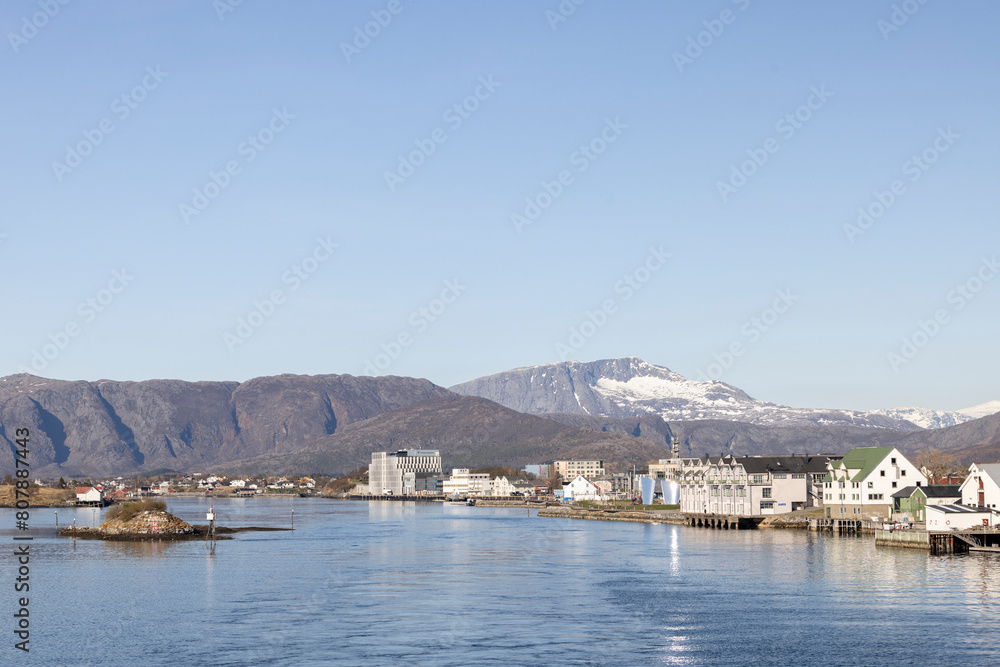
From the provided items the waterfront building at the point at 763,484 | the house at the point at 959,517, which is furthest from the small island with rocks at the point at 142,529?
the house at the point at 959,517

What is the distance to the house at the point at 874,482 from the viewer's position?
403 ft

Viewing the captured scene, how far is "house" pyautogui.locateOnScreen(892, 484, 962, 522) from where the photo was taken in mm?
104438

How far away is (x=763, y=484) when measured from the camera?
13938 cm

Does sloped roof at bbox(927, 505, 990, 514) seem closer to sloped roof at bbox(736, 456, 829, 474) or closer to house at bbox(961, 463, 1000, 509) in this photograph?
house at bbox(961, 463, 1000, 509)

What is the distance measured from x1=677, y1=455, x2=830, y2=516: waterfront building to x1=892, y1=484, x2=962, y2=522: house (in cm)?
2012

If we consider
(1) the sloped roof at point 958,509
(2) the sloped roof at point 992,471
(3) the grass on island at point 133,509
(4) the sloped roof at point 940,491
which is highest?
(2) the sloped roof at point 992,471

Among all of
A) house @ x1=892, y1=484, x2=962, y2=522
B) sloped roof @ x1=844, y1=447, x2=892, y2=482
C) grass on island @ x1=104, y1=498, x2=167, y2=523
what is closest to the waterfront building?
sloped roof @ x1=844, y1=447, x2=892, y2=482

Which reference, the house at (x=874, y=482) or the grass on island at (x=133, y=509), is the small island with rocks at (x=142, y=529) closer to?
the grass on island at (x=133, y=509)

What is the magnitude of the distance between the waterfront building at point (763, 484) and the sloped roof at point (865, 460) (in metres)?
11.1

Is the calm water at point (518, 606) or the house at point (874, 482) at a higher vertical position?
the house at point (874, 482)

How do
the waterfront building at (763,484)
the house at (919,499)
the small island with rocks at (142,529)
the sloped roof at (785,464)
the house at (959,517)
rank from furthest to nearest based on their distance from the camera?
the sloped roof at (785,464), the waterfront building at (763,484), the small island with rocks at (142,529), the house at (919,499), the house at (959,517)

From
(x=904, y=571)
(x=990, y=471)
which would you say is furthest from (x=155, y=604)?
(x=990, y=471)

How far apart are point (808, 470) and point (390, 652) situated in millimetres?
101700

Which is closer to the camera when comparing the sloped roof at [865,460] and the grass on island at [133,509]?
the sloped roof at [865,460]
